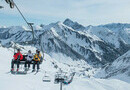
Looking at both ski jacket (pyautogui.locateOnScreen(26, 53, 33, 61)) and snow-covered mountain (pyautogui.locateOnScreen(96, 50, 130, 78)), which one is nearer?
ski jacket (pyautogui.locateOnScreen(26, 53, 33, 61))

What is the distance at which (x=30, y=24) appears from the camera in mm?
13711

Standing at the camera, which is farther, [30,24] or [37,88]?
[37,88]

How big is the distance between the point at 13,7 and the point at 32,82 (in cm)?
910

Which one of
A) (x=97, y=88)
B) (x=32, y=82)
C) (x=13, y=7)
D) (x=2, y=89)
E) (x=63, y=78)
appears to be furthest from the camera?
(x=97, y=88)

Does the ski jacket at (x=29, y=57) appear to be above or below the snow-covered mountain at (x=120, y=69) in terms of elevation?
above

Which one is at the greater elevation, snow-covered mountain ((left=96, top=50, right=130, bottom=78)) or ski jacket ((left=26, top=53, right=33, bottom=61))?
ski jacket ((left=26, top=53, right=33, bottom=61))

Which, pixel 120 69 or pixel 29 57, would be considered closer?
pixel 29 57

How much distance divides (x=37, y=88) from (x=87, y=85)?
9514 mm

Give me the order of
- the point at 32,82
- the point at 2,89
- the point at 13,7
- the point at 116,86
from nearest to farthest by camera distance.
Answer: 1. the point at 13,7
2. the point at 2,89
3. the point at 32,82
4. the point at 116,86

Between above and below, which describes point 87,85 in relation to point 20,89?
below

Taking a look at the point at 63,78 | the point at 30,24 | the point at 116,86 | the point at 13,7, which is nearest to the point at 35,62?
the point at 63,78

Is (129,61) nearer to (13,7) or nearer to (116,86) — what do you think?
(116,86)

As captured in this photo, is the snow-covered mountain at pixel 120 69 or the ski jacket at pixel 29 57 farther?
the snow-covered mountain at pixel 120 69

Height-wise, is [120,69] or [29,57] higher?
[29,57]
